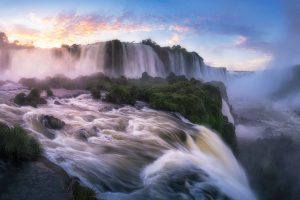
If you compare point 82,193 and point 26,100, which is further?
point 26,100

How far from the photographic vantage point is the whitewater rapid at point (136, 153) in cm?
1082

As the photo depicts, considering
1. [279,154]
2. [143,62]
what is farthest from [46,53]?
[279,154]

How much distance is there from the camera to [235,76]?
9181 centimetres

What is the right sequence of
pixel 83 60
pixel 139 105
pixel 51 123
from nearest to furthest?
pixel 51 123 < pixel 139 105 < pixel 83 60

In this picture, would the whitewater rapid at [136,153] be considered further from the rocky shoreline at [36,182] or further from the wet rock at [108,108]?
the rocky shoreline at [36,182]

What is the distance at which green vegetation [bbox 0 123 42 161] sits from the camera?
10133mm

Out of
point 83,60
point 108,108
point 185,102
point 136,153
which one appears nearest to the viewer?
point 136,153

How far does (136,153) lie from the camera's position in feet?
43.0

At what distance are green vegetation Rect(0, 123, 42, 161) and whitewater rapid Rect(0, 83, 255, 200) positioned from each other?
31.3 inches

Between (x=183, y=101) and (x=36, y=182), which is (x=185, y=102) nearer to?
(x=183, y=101)

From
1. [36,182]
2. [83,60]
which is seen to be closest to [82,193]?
[36,182]

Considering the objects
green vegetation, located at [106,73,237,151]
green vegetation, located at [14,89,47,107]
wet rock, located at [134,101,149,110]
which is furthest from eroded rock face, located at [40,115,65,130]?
green vegetation, located at [106,73,237,151]

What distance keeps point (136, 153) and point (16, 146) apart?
166 inches

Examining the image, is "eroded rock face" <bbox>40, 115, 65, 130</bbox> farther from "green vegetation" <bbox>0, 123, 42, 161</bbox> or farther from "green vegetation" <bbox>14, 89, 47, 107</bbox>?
"green vegetation" <bbox>14, 89, 47, 107</bbox>
